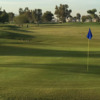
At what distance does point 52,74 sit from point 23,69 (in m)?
1.89

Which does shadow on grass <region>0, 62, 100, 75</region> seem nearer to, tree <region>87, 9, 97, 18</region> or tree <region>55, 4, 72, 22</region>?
tree <region>87, 9, 97, 18</region>

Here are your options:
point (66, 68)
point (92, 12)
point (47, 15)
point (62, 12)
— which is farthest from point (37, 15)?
point (66, 68)

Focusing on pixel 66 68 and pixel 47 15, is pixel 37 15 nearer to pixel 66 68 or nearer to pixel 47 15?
pixel 47 15

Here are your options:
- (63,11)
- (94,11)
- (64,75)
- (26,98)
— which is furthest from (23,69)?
(63,11)

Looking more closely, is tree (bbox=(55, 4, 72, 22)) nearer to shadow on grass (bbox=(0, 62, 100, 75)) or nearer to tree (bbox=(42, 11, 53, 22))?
tree (bbox=(42, 11, 53, 22))

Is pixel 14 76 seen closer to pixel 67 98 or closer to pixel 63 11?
pixel 67 98

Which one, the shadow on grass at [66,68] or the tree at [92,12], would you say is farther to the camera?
the tree at [92,12]

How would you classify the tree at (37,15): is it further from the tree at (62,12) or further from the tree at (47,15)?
the tree at (62,12)

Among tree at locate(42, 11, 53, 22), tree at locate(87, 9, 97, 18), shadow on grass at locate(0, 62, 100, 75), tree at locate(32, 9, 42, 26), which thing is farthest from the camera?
tree at locate(42, 11, 53, 22)

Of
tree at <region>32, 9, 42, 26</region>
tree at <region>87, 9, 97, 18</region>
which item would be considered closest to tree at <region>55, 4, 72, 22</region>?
tree at <region>32, 9, 42, 26</region>

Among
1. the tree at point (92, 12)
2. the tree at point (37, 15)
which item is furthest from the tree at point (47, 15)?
the tree at point (92, 12)

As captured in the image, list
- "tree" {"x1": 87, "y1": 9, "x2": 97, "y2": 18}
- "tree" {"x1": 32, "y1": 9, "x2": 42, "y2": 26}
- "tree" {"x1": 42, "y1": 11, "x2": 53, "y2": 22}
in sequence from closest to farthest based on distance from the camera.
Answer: "tree" {"x1": 87, "y1": 9, "x2": 97, "y2": 18}
"tree" {"x1": 32, "y1": 9, "x2": 42, "y2": 26}
"tree" {"x1": 42, "y1": 11, "x2": 53, "y2": 22}

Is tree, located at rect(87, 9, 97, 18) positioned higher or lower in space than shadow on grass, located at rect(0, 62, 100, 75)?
higher

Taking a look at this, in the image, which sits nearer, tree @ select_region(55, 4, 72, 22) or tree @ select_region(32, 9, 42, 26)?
tree @ select_region(32, 9, 42, 26)
